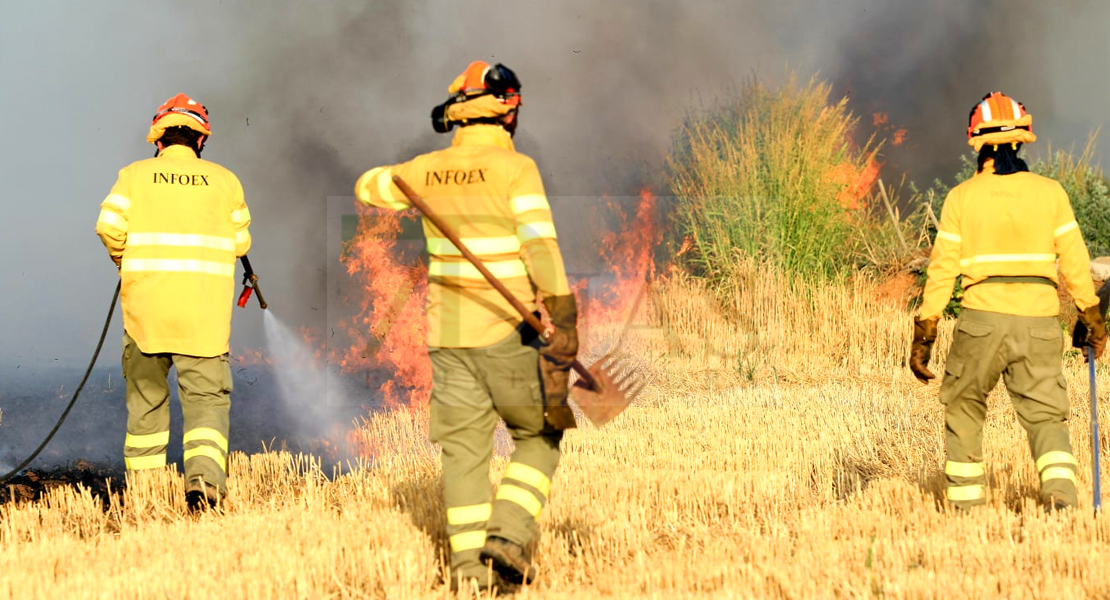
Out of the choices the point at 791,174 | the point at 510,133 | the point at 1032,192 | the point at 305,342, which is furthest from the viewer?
the point at 305,342

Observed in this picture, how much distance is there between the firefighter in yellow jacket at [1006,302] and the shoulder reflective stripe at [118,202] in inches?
178

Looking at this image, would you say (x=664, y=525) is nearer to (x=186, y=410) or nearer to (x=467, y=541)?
(x=467, y=541)

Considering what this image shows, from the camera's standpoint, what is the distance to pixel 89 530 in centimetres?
592

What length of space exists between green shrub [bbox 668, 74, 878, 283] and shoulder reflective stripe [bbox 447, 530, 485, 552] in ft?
30.6

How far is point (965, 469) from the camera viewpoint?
5555 mm

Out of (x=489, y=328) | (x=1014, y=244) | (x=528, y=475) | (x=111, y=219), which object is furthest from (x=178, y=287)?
(x=1014, y=244)

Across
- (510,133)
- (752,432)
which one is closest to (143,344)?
(510,133)

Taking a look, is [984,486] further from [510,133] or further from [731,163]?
[731,163]

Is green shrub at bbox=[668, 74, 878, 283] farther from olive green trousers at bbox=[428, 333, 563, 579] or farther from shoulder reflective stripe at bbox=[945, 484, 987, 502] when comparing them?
olive green trousers at bbox=[428, 333, 563, 579]

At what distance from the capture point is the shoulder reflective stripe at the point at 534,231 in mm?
4184

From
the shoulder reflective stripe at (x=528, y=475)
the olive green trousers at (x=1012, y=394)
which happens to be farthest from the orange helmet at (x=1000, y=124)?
the shoulder reflective stripe at (x=528, y=475)

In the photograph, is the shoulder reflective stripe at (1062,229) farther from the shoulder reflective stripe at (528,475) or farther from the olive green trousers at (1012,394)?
the shoulder reflective stripe at (528,475)

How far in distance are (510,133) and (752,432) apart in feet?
15.1

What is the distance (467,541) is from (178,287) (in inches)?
109
